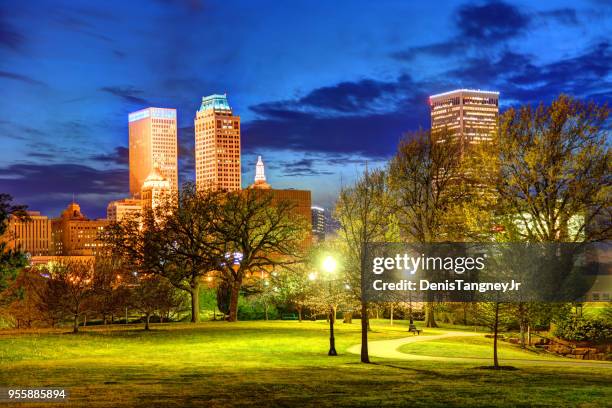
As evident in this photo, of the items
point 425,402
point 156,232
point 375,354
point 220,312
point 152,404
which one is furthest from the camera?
point 220,312

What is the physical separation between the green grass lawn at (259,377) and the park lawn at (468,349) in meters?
0.73

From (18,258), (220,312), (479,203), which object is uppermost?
(479,203)

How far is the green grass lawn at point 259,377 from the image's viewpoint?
16.4 meters

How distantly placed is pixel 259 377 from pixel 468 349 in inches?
676

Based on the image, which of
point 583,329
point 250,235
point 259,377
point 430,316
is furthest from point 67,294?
point 583,329

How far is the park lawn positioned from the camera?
3294 cm

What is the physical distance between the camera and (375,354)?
1276 inches

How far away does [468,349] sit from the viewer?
35.3m

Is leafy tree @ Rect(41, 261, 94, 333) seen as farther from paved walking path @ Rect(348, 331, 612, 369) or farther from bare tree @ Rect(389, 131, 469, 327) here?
bare tree @ Rect(389, 131, 469, 327)

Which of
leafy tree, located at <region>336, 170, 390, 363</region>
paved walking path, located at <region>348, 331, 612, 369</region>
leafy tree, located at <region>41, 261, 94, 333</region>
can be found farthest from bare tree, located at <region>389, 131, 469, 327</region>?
leafy tree, located at <region>41, 261, 94, 333</region>

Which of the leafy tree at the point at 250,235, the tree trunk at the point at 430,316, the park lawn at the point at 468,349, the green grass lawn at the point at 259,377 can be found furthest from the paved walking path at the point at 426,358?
the leafy tree at the point at 250,235

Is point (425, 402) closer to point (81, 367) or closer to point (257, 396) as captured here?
point (257, 396)

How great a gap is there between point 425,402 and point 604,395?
4.82m

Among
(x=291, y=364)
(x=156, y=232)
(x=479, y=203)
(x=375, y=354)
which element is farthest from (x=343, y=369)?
(x=156, y=232)
